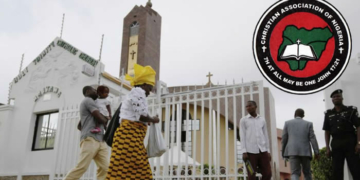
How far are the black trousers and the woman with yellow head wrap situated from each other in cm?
268

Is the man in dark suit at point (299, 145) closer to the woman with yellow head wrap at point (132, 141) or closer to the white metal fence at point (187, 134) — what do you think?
the white metal fence at point (187, 134)

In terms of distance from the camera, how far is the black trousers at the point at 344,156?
431 centimetres

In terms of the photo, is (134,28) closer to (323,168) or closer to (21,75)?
(21,75)

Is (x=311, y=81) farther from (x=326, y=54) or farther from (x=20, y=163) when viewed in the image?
(x=20, y=163)

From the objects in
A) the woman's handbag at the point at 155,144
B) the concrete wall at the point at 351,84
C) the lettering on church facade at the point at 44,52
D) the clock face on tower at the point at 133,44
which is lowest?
the woman's handbag at the point at 155,144

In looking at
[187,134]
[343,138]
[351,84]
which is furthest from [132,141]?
[351,84]

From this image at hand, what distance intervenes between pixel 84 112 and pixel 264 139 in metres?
2.60

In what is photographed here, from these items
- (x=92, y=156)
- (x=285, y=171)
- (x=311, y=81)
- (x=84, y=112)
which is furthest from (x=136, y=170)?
(x=285, y=171)

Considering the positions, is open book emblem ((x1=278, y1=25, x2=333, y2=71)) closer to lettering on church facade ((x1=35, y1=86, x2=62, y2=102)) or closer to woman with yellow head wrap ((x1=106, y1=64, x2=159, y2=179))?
woman with yellow head wrap ((x1=106, y1=64, x2=159, y2=179))

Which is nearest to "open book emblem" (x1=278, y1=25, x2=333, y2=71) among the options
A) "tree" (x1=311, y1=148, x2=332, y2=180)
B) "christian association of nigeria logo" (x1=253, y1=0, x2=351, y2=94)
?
"christian association of nigeria logo" (x1=253, y1=0, x2=351, y2=94)

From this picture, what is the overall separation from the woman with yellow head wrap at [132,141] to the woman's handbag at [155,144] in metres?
0.16

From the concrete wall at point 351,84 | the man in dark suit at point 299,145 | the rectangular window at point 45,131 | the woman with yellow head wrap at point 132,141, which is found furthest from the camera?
the rectangular window at point 45,131

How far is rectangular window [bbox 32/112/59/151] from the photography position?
8547 mm

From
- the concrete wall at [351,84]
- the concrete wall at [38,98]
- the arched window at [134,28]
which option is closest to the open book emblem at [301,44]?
the concrete wall at [351,84]
